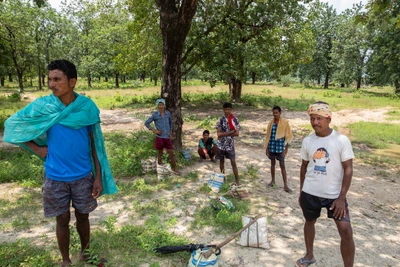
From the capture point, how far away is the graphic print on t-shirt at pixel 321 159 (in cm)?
303

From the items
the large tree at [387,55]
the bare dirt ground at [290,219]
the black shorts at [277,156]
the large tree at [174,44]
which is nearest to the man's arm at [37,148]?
the bare dirt ground at [290,219]

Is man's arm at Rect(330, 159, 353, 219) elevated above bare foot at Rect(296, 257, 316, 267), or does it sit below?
above

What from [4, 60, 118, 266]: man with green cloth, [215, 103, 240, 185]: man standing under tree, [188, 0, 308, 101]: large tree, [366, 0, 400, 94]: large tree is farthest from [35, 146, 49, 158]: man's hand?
[366, 0, 400, 94]: large tree

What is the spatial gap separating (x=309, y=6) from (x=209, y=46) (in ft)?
20.4

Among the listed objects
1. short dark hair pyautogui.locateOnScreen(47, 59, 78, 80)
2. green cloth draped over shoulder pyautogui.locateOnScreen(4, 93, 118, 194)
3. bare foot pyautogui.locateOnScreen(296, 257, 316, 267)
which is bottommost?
bare foot pyautogui.locateOnScreen(296, 257, 316, 267)

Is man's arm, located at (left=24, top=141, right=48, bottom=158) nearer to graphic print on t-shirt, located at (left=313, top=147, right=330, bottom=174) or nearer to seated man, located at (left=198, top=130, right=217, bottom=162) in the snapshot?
graphic print on t-shirt, located at (left=313, top=147, right=330, bottom=174)

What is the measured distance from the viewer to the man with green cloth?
260 cm

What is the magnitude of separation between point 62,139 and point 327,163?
8.62 feet

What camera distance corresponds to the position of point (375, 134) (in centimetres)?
1211

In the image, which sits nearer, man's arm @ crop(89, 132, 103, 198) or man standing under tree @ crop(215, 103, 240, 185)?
man's arm @ crop(89, 132, 103, 198)

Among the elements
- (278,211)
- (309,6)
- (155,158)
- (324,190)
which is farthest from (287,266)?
(309,6)

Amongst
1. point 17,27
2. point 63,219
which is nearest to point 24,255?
point 63,219

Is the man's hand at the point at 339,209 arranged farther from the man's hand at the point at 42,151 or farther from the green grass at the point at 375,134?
the green grass at the point at 375,134

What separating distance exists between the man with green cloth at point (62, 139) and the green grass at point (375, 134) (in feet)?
35.0
